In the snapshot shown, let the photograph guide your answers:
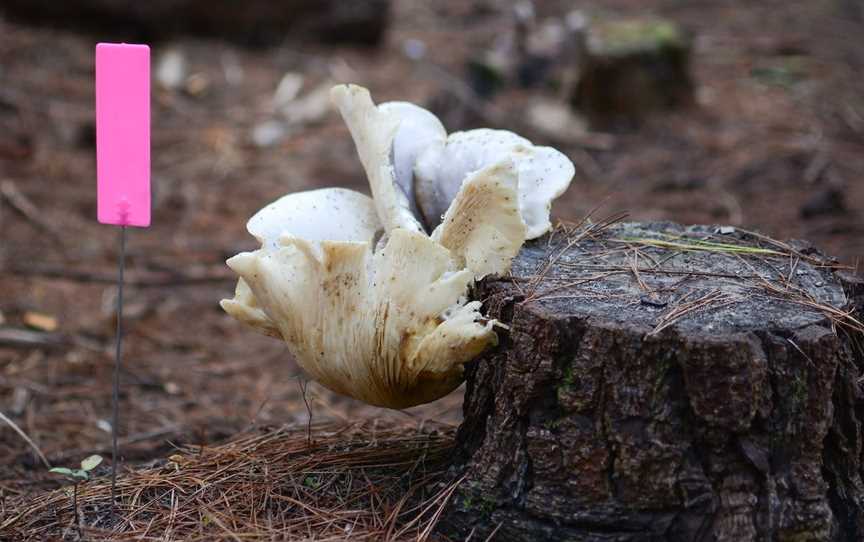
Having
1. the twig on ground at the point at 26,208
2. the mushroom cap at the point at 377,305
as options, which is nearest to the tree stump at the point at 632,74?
the twig on ground at the point at 26,208

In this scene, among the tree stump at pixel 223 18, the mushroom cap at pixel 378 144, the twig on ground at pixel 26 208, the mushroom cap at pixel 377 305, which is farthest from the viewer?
the tree stump at pixel 223 18

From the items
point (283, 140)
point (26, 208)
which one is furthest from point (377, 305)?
point (283, 140)

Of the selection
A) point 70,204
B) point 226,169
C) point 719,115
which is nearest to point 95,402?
point 70,204

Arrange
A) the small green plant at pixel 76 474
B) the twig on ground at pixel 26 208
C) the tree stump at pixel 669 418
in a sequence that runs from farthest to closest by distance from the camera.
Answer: the twig on ground at pixel 26 208 < the small green plant at pixel 76 474 < the tree stump at pixel 669 418

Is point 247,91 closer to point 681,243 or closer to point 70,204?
point 70,204

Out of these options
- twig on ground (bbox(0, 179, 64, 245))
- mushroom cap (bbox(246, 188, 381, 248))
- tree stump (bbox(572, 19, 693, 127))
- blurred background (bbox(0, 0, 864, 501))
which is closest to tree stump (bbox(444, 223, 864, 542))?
mushroom cap (bbox(246, 188, 381, 248))

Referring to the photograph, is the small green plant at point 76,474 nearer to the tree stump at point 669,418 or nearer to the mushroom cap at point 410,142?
the tree stump at point 669,418
